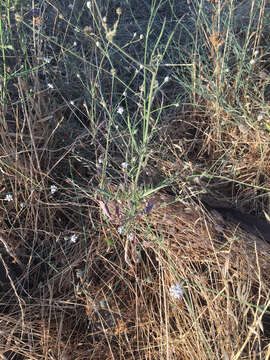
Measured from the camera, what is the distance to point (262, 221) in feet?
4.67

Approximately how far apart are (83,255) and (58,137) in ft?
1.86

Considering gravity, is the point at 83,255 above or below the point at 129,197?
below

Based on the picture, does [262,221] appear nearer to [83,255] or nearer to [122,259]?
[122,259]

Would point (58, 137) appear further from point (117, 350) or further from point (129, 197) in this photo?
point (117, 350)

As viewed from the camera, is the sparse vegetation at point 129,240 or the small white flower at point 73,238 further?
the small white flower at point 73,238

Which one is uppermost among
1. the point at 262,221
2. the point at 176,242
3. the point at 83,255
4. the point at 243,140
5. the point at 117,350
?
the point at 243,140

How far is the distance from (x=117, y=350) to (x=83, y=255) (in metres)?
0.35

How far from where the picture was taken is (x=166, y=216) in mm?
1390

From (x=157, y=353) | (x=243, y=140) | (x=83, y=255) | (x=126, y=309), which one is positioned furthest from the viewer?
(x=243, y=140)

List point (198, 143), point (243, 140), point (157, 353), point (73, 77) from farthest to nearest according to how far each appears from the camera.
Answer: point (73, 77), point (198, 143), point (243, 140), point (157, 353)

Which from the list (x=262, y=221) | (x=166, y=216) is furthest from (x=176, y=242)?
(x=262, y=221)

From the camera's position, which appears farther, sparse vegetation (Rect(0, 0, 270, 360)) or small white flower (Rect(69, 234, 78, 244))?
small white flower (Rect(69, 234, 78, 244))

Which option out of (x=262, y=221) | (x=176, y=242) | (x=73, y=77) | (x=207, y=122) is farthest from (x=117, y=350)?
(x=73, y=77)

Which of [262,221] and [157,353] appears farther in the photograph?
[262,221]
